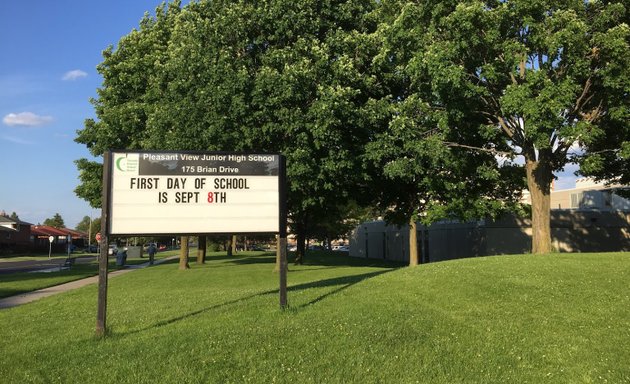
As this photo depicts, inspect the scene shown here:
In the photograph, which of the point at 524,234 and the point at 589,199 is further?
the point at 589,199

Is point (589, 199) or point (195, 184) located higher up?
point (589, 199)

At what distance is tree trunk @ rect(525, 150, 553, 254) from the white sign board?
12.6 metres

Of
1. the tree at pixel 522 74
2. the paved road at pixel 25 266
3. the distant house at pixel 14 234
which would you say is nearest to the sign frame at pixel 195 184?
the tree at pixel 522 74

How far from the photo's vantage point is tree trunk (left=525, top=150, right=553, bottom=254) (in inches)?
736

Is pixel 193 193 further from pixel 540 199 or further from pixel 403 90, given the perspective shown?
pixel 403 90

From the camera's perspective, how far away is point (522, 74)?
1850 cm

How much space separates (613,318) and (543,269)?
391 centimetres

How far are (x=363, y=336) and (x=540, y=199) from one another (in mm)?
14623

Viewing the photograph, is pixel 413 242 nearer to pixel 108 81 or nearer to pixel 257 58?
pixel 257 58

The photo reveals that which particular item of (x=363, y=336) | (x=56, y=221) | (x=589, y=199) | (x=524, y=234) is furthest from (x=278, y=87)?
(x=56, y=221)

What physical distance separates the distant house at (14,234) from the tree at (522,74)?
66.0 m

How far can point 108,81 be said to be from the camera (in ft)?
89.8

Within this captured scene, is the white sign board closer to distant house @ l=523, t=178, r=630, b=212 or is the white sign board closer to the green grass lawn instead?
the green grass lawn

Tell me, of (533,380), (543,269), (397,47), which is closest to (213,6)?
(397,47)
